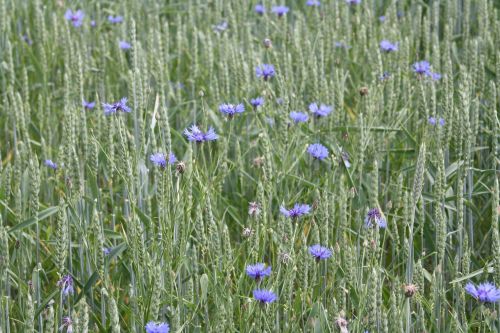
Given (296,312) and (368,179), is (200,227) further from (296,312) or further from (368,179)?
(368,179)

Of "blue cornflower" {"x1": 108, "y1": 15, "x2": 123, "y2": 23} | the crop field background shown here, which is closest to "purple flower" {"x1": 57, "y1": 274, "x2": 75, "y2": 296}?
the crop field background

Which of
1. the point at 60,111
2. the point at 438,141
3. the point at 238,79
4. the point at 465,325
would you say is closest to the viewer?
the point at 465,325

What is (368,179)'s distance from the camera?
8.71ft

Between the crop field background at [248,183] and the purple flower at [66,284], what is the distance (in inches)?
0.6

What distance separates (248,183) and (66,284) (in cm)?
88

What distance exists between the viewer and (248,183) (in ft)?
8.94

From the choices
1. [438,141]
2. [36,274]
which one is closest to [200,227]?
[36,274]

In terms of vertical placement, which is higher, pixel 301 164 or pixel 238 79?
pixel 238 79

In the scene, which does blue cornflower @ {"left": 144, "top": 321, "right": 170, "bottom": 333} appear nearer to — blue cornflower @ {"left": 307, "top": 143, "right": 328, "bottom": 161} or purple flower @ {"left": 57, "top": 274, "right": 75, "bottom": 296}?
purple flower @ {"left": 57, "top": 274, "right": 75, "bottom": 296}

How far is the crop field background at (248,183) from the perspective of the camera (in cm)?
181

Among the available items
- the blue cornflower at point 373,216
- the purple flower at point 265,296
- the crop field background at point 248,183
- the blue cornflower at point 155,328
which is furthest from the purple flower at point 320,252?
the blue cornflower at point 155,328

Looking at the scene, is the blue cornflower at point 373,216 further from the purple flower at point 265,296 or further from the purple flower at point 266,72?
the purple flower at point 266,72

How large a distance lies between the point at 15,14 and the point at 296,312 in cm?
257

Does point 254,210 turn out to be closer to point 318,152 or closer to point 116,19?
point 318,152
